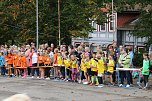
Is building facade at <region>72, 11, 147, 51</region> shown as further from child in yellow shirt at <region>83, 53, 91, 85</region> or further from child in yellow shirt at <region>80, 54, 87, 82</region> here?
child in yellow shirt at <region>83, 53, 91, 85</region>

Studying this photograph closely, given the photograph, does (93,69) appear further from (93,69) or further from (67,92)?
(67,92)

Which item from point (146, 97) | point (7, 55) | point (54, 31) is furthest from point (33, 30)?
point (146, 97)

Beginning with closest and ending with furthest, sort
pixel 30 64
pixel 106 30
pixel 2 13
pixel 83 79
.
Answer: pixel 83 79 < pixel 30 64 < pixel 2 13 < pixel 106 30

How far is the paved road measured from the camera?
47.0 ft

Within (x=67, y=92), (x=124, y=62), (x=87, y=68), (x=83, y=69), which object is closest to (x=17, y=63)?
(x=83, y=69)

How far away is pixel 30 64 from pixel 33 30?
9054mm

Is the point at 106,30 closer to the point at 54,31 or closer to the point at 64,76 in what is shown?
the point at 54,31

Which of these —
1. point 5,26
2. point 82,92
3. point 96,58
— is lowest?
point 82,92

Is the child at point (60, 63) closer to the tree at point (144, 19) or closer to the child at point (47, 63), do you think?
the child at point (47, 63)

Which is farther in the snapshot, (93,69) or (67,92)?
(93,69)

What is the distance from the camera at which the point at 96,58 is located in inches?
705

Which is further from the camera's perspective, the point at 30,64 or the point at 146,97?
the point at 30,64

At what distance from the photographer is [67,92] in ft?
52.5

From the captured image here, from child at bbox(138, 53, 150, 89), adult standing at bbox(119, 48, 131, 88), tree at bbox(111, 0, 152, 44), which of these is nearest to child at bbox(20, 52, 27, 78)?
tree at bbox(111, 0, 152, 44)
